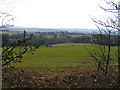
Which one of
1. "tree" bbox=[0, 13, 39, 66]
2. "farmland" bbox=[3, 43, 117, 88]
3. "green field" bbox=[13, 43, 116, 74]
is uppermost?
"tree" bbox=[0, 13, 39, 66]

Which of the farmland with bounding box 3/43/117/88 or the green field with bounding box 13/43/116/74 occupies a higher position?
the farmland with bounding box 3/43/117/88

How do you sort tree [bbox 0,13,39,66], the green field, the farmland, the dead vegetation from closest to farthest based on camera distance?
tree [bbox 0,13,39,66] < the dead vegetation < the farmland < the green field

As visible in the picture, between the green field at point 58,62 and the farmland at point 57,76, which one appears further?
the green field at point 58,62

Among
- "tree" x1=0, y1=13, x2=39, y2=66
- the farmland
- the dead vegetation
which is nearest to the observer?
"tree" x1=0, y1=13, x2=39, y2=66

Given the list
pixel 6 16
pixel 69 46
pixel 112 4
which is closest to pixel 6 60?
pixel 6 16

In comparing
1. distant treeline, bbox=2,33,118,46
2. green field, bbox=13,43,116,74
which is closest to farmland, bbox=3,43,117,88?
green field, bbox=13,43,116,74

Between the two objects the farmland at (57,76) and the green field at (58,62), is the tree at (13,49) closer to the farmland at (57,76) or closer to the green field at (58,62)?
the farmland at (57,76)

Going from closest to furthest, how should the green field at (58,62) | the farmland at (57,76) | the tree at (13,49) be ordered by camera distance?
the tree at (13,49) < the farmland at (57,76) < the green field at (58,62)

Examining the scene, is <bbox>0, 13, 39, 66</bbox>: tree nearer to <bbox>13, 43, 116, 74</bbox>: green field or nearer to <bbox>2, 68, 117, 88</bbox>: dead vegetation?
<bbox>2, 68, 117, 88</bbox>: dead vegetation

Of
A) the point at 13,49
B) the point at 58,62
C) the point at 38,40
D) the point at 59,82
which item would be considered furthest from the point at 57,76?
the point at 58,62

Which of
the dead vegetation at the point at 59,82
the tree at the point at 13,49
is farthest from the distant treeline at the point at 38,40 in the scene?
the dead vegetation at the point at 59,82

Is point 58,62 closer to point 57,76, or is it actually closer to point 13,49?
point 57,76

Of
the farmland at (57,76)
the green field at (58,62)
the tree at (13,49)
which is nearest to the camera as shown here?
the tree at (13,49)

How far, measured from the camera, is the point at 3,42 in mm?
3352
